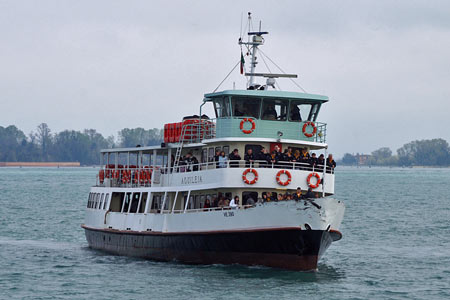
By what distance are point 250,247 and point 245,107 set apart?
20.4 ft

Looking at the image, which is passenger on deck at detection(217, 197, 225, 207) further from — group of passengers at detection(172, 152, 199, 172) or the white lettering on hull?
group of passengers at detection(172, 152, 199, 172)

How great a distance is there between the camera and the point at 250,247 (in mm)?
30750

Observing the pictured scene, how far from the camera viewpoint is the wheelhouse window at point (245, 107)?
33.7m

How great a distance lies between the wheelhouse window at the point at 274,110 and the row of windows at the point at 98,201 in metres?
10.7

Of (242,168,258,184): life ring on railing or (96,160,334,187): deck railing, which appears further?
(96,160,334,187): deck railing

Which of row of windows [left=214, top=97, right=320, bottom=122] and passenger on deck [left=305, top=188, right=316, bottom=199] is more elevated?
row of windows [left=214, top=97, right=320, bottom=122]

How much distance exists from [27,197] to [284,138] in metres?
62.2

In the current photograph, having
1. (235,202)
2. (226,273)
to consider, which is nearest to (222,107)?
(235,202)

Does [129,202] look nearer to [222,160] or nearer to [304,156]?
[222,160]

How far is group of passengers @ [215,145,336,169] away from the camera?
31875 millimetres

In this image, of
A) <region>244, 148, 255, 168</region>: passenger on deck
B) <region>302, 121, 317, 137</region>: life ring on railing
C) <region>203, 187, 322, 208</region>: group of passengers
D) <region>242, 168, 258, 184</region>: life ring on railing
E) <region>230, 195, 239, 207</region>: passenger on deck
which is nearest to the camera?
<region>203, 187, 322, 208</region>: group of passengers

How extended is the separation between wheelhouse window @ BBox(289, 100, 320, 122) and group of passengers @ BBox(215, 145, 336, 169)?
1785 millimetres

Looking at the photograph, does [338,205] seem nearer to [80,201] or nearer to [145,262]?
[145,262]

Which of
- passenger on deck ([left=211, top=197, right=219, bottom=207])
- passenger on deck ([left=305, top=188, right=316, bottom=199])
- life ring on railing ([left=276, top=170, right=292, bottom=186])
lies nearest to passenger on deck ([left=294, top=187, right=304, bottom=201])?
passenger on deck ([left=305, top=188, right=316, bottom=199])
